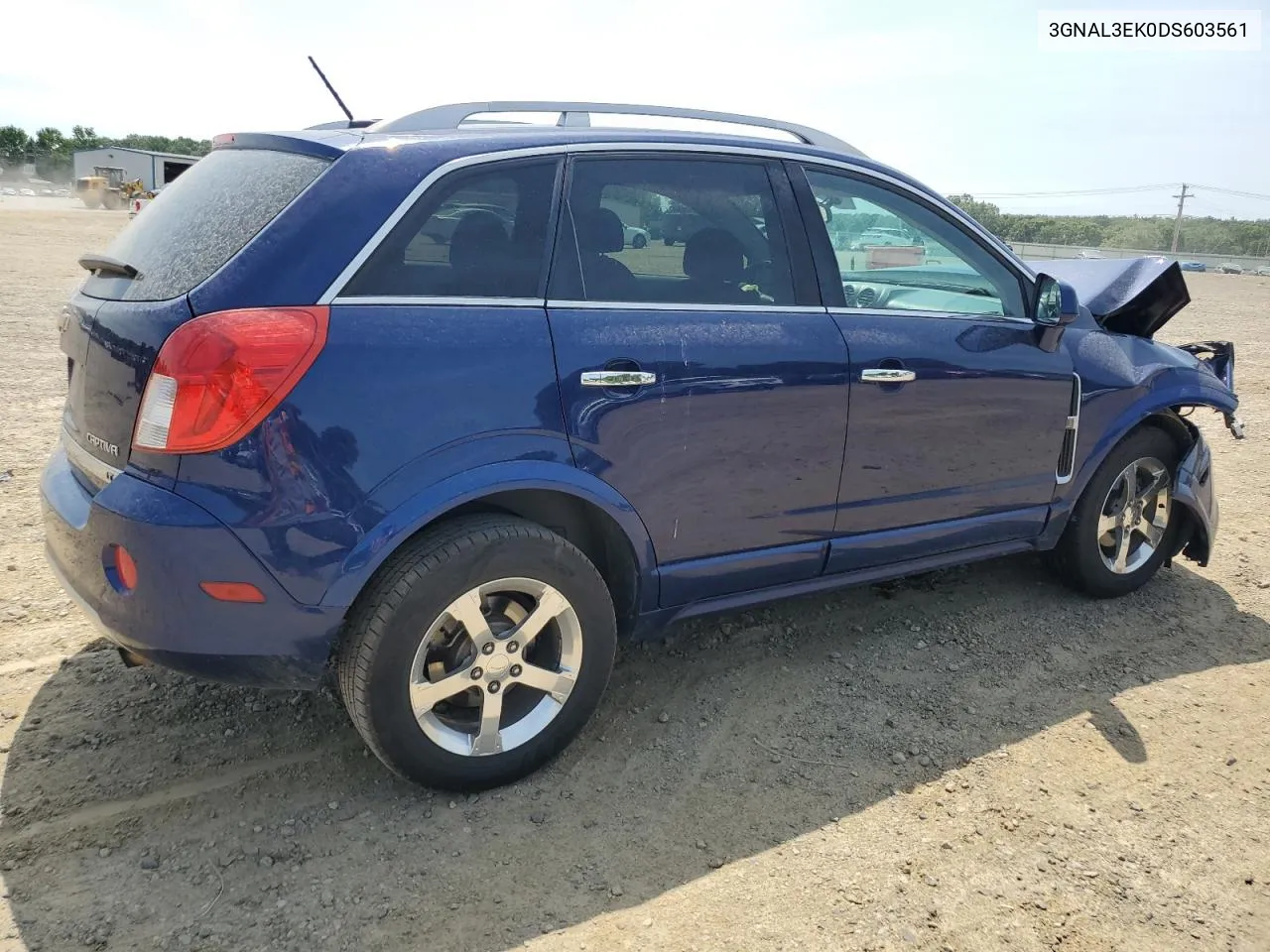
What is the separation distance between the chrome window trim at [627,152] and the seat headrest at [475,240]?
14cm

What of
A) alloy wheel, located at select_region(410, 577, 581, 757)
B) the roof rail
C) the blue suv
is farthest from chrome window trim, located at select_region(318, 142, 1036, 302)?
alloy wheel, located at select_region(410, 577, 581, 757)

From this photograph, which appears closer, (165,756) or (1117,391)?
(165,756)

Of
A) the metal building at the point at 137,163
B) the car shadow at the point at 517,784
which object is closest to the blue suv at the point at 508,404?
the car shadow at the point at 517,784

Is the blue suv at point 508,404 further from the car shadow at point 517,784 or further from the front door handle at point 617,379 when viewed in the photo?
the car shadow at point 517,784

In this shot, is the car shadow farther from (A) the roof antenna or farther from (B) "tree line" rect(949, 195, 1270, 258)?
(B) "tree line" rect(949, 195, 1270, 258)

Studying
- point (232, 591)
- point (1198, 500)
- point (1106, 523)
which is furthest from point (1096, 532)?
point (232, 591)

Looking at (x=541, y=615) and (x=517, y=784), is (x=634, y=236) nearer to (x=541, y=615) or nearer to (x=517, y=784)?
(x=541, y=615)

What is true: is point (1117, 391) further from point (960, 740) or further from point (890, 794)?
point (890, 794)

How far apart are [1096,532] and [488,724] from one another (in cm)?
291

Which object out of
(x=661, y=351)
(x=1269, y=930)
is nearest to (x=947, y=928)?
(x=1269, y=930)

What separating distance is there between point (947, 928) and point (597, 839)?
3.09 feet

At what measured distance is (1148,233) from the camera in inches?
2886

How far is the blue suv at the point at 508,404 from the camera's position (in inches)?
94.6

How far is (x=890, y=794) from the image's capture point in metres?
2.95
